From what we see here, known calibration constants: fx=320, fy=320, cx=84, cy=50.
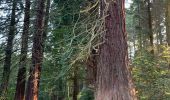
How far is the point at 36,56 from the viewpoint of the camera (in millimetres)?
11258

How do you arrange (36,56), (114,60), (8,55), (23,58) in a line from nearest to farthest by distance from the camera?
(114,60), (36,56), (23,58), (8,55)

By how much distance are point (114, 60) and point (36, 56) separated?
15.8ft

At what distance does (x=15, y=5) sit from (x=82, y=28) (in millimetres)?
7079

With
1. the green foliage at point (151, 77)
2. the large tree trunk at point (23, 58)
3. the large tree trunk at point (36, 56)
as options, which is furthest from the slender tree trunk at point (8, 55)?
the green foliage at point (151, 77)

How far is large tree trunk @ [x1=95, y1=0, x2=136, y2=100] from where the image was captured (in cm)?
695

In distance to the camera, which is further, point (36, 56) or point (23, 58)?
point (23, 58)

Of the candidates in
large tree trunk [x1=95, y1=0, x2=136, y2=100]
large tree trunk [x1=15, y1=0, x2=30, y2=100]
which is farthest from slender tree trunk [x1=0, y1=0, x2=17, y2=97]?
large tree trunk [x1=95, y1=0, x2=136, y2=100]

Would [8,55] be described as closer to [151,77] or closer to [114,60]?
[151,77]

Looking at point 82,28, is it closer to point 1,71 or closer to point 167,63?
point 167,63

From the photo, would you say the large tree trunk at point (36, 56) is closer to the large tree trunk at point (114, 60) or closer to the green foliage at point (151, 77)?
the large tree trunk at point (114, 60)

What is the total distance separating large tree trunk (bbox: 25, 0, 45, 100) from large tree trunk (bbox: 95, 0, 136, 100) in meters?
4.42

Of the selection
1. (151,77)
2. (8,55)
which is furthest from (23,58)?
(151,77)

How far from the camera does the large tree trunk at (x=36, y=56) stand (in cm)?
1111

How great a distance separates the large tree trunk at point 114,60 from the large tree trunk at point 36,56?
4416 mm
